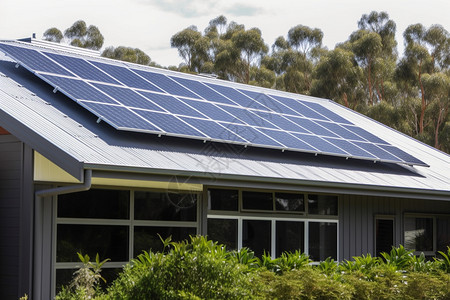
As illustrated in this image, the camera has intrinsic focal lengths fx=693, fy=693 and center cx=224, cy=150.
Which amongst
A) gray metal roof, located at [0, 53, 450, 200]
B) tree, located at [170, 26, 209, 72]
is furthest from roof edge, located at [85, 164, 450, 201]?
tree, located at [170, 26, 209, 72]

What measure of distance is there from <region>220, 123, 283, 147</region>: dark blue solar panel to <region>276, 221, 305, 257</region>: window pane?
1830 mm

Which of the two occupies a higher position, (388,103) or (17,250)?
(388,103)

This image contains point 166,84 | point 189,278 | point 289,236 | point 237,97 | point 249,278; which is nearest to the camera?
point 189,278

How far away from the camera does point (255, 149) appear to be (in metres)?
15.3

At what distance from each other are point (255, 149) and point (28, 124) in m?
5.39

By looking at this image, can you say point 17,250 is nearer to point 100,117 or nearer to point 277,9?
point 100,117

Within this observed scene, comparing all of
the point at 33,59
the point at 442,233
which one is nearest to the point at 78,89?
the point at 33,59

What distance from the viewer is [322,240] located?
16.3m

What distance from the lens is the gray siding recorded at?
16562 mm

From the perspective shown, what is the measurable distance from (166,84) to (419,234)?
816 cm

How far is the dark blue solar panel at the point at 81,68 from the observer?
49.4ft

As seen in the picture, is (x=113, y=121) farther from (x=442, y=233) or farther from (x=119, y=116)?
(x=442, y=233)

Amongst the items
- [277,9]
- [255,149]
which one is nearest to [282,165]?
[255,149]

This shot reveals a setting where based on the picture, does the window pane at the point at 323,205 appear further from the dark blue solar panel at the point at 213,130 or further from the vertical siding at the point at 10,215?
the vertical siding at the point at 10,215
